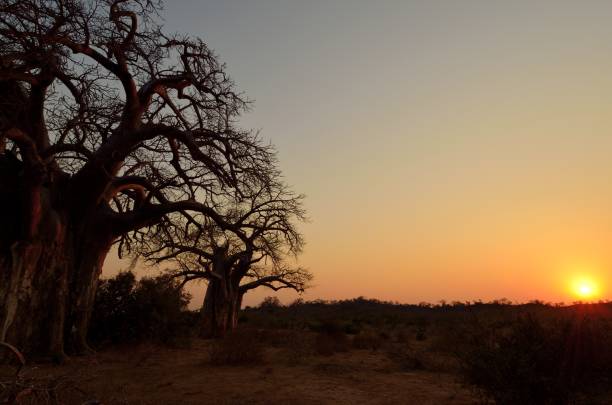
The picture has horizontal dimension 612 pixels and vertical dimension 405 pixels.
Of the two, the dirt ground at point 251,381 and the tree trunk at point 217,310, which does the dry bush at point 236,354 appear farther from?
the tree trunk at point 217,310

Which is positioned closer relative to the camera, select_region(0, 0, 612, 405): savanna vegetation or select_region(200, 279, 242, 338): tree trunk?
select_region(0, 0, 612, 405): savanna vegetation

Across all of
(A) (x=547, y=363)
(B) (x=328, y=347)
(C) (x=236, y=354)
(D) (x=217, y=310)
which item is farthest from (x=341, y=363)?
(D) (x=217, y=310)

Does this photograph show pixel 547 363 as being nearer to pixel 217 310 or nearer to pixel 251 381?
pixel 251 381

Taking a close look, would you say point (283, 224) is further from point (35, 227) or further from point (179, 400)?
point (179, 400)

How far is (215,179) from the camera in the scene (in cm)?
977

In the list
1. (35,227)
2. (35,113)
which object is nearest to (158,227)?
(35,227)

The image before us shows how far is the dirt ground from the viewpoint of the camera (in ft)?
20.6

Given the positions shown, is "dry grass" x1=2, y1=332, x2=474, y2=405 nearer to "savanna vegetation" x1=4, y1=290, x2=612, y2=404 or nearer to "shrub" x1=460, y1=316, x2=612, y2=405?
"savanna vegetation" x1=4, y1=290, x2=612, y2=404

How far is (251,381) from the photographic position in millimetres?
7719

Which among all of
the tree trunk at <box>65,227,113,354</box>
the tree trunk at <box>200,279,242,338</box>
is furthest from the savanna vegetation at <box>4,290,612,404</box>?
the tree trunk at <box>200,279,242,338</box>

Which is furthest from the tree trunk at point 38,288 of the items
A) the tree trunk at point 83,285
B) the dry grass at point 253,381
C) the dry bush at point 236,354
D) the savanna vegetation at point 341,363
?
the dry bush at point 236,354

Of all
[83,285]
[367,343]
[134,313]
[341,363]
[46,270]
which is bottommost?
[341,363]

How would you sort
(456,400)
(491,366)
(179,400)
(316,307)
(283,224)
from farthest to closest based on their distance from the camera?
A: (316,307) < (283,224) < (456,400) < (179,400) < (491,366)

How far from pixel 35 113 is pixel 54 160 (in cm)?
124
